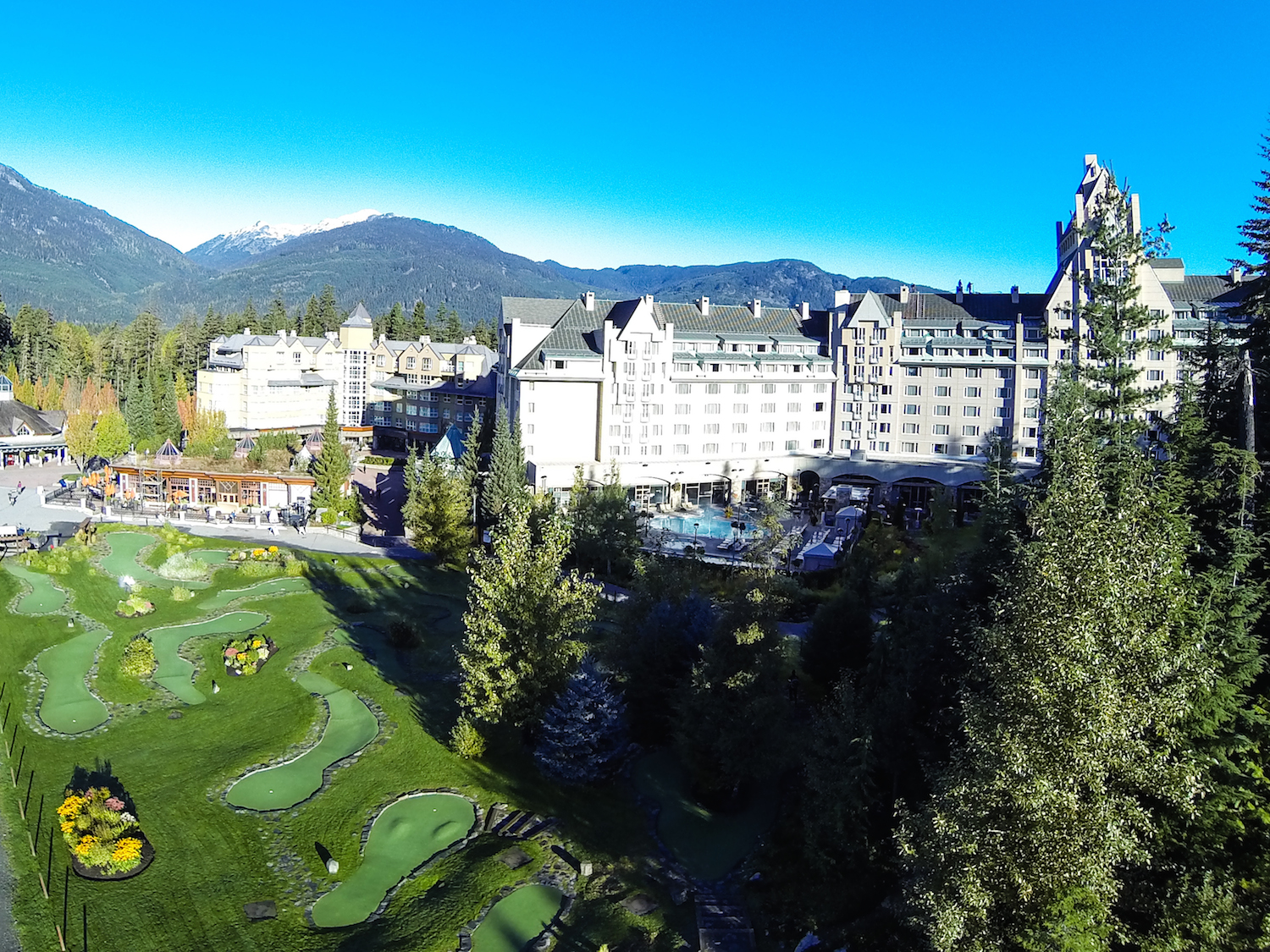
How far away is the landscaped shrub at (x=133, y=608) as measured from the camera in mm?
42375

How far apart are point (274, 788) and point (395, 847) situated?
5552mm

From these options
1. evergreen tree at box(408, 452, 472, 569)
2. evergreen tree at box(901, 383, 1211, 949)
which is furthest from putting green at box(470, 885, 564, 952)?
evergreen tree at box(408, 452, 472, 569)

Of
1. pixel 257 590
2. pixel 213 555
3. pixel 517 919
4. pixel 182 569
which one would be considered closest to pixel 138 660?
pixel 257 590

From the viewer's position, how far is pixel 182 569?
48.7 metres

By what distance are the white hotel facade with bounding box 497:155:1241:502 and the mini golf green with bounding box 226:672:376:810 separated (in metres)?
33.5

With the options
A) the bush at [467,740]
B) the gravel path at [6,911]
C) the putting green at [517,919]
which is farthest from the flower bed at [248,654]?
the putting green at [517,919]

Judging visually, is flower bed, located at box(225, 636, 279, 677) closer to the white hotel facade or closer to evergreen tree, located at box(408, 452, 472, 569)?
evergreen tree, located at box(408, 452, 472, 569)

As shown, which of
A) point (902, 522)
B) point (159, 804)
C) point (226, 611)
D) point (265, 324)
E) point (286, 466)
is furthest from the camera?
point (265, 324)

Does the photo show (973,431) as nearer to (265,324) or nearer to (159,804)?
(159,804)

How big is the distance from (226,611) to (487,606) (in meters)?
21.2

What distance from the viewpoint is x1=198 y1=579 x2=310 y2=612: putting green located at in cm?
4494

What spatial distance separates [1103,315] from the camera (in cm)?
2767

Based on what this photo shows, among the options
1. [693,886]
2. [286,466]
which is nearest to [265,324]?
[286,466]

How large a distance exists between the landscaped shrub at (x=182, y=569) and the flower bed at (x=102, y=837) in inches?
965
